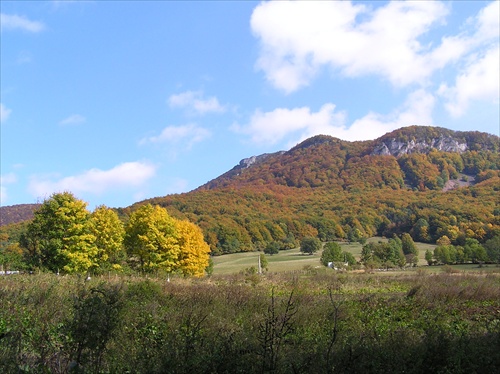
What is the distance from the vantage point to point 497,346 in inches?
231

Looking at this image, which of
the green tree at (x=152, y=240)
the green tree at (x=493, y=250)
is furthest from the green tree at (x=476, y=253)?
the green tree at (x=152, y=240)

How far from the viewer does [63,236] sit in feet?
113

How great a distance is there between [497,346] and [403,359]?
1.51 metres

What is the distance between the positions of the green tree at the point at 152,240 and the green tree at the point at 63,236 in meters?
5.56

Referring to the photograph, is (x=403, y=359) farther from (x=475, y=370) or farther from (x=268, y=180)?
(x=268, y=180)

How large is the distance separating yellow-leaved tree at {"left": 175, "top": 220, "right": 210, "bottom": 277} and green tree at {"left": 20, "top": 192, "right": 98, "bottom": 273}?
1048 centimetres

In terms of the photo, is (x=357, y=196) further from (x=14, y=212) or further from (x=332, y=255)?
(x=14, y=212)

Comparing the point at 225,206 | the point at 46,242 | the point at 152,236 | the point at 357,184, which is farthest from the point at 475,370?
the point at 357,184

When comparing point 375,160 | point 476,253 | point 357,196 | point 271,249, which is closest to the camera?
point 476,253

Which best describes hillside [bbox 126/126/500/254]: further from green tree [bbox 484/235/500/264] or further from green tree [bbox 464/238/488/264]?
green tree [bbox 464/238/488/264]

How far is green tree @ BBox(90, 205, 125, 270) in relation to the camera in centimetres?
3862

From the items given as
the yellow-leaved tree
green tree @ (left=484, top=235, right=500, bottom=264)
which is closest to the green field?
green tree @ (left=484, top=235, right=500, bottom=264)

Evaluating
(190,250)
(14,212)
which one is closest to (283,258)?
(190,250)

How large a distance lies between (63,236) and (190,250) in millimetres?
13692
